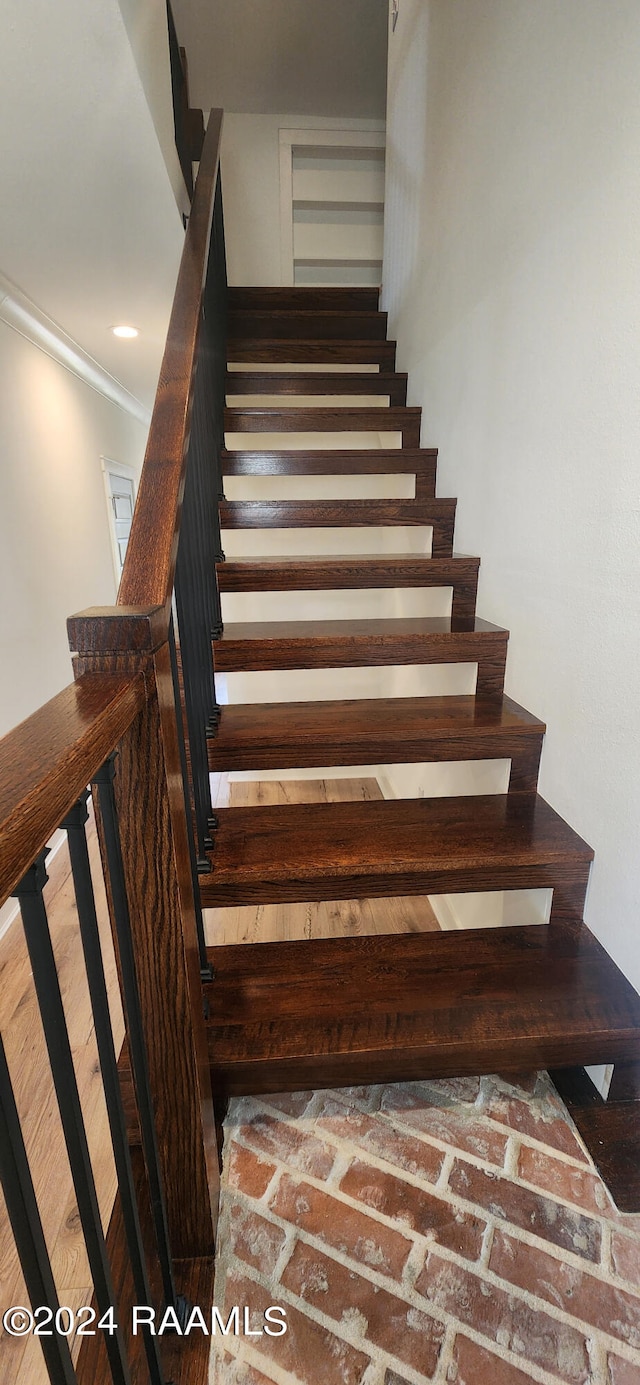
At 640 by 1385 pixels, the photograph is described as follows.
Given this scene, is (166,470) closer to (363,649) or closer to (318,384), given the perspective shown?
(363,649)

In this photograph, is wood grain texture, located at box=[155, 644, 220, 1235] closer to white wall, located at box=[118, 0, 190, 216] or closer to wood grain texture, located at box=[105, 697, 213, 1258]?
wood grain texture, located at box=[105, 697, 213, 1258]


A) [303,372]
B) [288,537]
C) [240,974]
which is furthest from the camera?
[303,372]

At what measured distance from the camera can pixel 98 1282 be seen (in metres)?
0.57

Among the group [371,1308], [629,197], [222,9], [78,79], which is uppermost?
[222,9]

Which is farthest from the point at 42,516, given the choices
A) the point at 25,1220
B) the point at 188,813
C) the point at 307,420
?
the point at 25,1220

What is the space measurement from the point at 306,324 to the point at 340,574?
204cm

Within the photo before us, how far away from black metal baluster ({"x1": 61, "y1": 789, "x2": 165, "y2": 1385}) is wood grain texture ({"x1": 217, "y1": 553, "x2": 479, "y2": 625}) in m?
1.39

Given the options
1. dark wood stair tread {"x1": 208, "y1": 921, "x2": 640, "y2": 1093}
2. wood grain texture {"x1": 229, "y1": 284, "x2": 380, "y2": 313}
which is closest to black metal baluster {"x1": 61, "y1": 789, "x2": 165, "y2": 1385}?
dark wood stair tread {"x1": 208, "y1": 921, "x2": 640, "y2": 1093}

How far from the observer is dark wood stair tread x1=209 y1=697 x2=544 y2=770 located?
1.53 meters

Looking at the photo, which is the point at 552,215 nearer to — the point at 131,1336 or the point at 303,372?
the point at 303,372

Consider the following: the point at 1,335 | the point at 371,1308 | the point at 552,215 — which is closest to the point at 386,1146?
the point at 371,1308

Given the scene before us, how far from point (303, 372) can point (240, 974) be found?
2548mm

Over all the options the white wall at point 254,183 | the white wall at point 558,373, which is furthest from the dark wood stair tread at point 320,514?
the white wall at point 254,183

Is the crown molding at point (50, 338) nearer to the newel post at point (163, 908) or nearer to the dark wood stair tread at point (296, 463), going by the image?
the dark wood stair tread at point (296, 463)
